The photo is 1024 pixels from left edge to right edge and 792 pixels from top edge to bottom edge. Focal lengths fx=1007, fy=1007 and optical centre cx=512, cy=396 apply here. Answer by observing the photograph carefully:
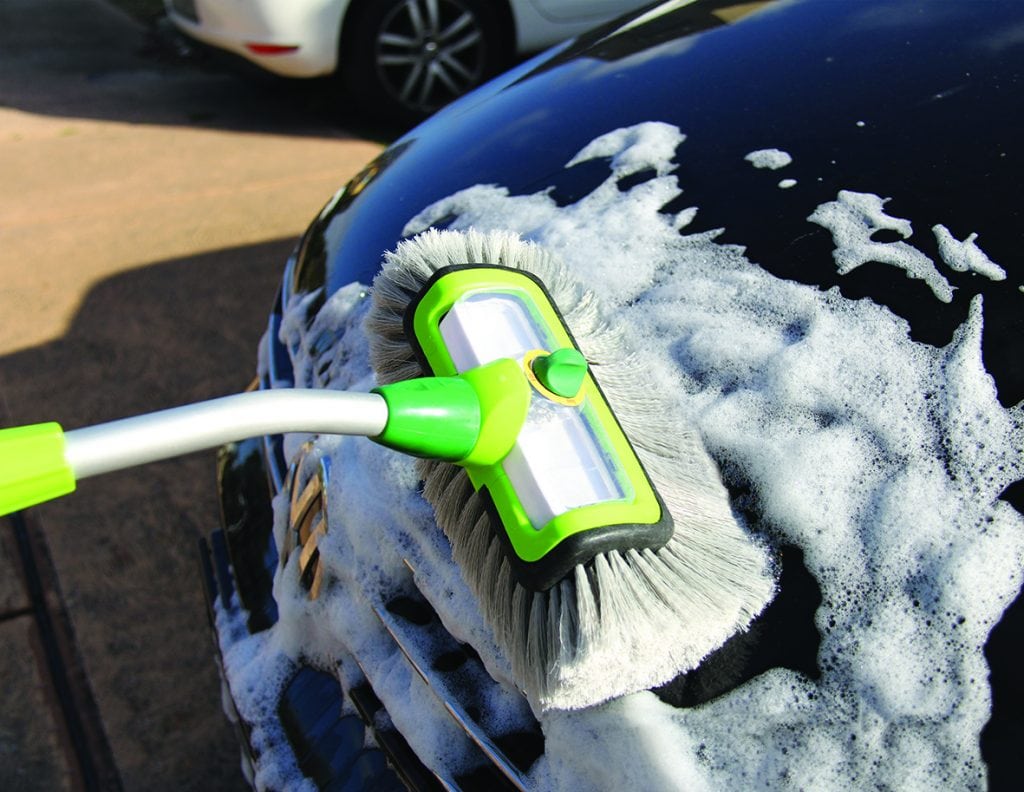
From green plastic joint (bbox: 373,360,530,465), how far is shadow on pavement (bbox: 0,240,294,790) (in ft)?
4.50

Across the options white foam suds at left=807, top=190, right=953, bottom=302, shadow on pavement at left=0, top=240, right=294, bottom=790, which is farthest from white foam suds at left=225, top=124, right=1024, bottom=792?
shadow on pavement at left=0, top=240, right=294, bottom=790

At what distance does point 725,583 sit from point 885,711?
198 mm

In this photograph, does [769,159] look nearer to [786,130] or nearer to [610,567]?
[786,130]

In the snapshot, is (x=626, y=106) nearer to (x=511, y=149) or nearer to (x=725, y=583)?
(x=511, y=149)

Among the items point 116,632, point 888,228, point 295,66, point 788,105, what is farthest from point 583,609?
point 295,66

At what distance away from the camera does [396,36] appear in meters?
4.34

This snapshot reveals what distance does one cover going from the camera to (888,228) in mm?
1356

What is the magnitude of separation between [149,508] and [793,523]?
6.48ft

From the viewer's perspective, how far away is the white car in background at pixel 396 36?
4195 millimetres

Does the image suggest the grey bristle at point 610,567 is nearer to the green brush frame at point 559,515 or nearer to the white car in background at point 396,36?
the green brush frame at point 559,515

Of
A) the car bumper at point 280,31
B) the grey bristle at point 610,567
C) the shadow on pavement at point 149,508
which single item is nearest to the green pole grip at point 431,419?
the grey bristle at point 610,567

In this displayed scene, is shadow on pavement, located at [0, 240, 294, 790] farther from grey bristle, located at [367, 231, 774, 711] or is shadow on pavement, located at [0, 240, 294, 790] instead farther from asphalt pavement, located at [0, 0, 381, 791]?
grey bristle, located at [367, 231, 774, 711]

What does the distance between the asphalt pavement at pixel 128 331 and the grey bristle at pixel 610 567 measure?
1.24 m

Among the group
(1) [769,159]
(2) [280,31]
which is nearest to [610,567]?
(1) [769,159]
